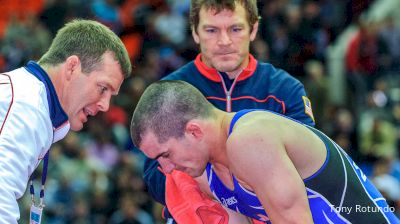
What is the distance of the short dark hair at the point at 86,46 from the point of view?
4.22m

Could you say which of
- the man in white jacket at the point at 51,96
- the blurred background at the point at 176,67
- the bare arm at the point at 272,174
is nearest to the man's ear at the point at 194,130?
the bare arm at the point at 272,174

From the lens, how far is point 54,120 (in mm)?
4074

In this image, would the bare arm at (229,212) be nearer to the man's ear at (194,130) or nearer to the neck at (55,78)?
the man's ear at (194,130)

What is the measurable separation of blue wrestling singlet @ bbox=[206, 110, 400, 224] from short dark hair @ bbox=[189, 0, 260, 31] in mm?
1351

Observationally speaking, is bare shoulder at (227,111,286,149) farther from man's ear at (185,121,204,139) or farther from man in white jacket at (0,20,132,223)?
man in white jacket at (0,20,132,223)

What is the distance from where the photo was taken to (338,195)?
3.95 metres

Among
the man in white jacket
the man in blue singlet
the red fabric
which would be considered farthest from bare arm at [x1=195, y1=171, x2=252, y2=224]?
the man in white jacket

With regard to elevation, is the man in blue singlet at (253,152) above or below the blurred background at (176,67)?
above

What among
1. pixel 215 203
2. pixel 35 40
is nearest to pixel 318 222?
pixel 215 203

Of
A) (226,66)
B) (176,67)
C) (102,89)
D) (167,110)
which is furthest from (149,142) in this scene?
(176,67)

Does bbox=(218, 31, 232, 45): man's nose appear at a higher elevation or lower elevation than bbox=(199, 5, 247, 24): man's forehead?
lower

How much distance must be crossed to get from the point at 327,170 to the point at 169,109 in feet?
2.64

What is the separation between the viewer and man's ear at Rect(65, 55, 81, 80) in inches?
165

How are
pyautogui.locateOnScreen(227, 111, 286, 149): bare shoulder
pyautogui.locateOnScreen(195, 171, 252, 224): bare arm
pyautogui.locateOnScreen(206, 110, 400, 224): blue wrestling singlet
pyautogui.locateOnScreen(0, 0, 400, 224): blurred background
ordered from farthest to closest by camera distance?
pyautogui.locateOnScreen(0, 0, 400, 224): blurred background, pyautogui.locateOnScreen(195, 171, 252, 224): bare arm, pyautogui.locateOnScreen(206, 110, 400, 224): blue wrestling singlet, pyautogui.locateOnScreen(227, 111, 286, 149): bare shoulder
